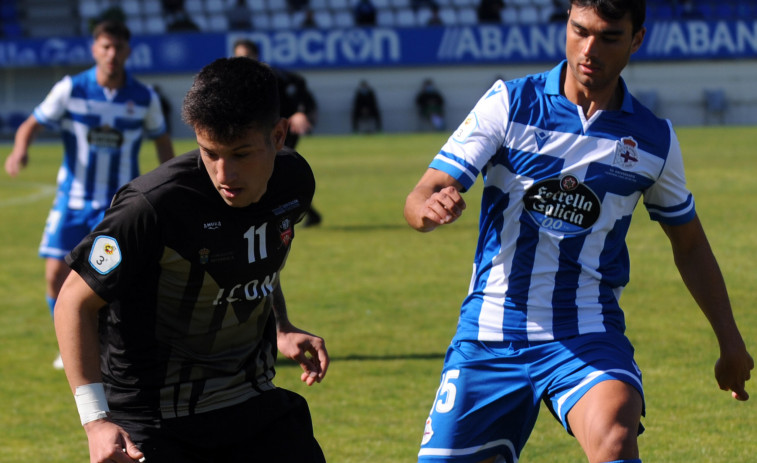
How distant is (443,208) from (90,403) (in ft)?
3.55

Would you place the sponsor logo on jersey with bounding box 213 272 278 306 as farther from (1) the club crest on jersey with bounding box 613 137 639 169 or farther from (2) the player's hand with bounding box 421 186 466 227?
(1) the club crest on jersey with bounding box 613 137 639 169

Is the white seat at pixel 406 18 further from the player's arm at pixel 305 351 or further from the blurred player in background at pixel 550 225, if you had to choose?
the player's arm at pixel 305 351

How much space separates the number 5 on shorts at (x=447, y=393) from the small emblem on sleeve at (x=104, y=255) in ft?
3.89

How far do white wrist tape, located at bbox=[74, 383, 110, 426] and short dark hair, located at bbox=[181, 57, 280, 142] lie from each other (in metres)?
0.75

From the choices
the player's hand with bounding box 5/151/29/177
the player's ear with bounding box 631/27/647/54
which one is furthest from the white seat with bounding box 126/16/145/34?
the player's ear with bounding box 631/27/647/54

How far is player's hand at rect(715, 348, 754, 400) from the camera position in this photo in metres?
3.86

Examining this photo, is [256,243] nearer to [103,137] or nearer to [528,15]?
[103,137]

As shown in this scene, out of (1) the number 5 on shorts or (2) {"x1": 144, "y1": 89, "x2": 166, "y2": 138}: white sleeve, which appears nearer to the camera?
(1) the number 5 on shorts

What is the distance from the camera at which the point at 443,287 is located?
32.9 ft

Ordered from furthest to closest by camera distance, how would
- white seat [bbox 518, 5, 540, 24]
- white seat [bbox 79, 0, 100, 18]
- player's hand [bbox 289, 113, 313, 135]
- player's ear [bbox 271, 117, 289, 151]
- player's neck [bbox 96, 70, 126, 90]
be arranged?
white seat [bbox 518, 5, 540, 24] < white seat [bbox 79, 0, 100, 18] < player's hand [bbox 289, 113, 313, 135] < player's neck [bbox 96, 70, 126, 90] < player's ear [bbox 271, 117, 289, 151]

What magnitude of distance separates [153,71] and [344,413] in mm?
30518

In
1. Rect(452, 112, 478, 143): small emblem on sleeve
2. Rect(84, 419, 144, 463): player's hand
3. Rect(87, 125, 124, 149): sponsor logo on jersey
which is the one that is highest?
Rect(452, 112, 478, 143): small emblem on sleeve

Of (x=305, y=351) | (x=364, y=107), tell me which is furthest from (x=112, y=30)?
(x=364, y=107)

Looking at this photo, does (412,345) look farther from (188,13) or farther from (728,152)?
(188,13)
